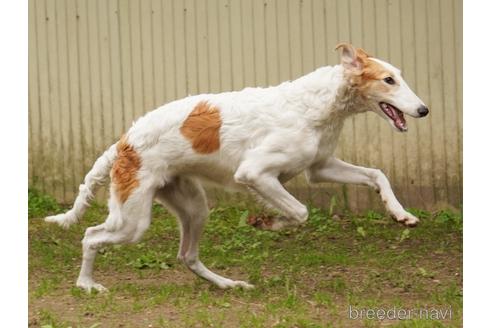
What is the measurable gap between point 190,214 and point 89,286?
3.36 ft

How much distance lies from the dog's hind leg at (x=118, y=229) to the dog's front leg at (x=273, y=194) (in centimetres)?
79

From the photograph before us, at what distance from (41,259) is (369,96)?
3.75 metres

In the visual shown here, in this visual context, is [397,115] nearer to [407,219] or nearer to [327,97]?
[327,97]

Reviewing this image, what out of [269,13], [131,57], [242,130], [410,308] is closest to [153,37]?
[131,57]

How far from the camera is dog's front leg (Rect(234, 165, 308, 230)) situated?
8.05 metres

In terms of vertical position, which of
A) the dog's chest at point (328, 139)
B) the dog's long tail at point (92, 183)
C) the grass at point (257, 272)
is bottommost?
Result: the grass at point (257, 272)

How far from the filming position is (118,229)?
827 centimetres

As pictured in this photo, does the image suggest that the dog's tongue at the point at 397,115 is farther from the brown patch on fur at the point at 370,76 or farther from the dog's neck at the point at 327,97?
the dog's neck at the point at 327,97

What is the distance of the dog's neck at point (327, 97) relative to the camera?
8.12 m

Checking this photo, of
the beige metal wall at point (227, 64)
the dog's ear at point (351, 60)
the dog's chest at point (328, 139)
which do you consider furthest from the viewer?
the beige metal wall at point (227, 64)

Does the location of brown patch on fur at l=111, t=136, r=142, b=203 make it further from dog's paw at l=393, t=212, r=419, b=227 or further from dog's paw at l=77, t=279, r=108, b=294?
dog's paw at l=393, t=212, r=419, b=227

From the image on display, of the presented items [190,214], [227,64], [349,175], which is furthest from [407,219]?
[227,64]

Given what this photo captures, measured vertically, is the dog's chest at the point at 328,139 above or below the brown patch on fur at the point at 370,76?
below

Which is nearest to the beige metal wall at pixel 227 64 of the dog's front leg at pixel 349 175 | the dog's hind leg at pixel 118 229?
the dog's front leg at pixel 349 175
